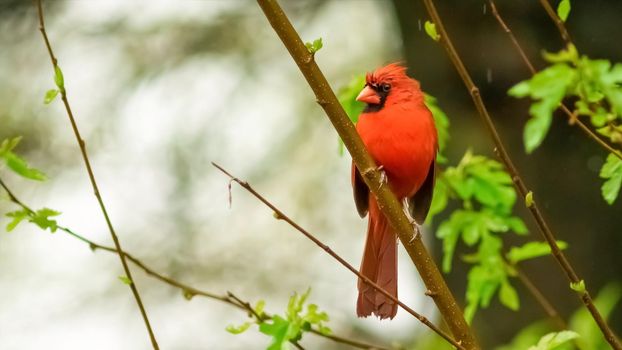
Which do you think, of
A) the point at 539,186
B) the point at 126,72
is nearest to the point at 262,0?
the point at 539,186

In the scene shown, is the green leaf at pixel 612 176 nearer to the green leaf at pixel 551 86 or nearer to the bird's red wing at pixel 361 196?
the green leaf at pixel 551 86

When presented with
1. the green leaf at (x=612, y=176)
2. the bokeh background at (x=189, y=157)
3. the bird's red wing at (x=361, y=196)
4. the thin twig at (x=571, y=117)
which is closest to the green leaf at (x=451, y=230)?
the bird's red wing at (x=361, y=196)

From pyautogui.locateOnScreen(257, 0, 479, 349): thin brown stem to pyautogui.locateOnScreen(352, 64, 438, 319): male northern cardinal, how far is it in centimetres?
66

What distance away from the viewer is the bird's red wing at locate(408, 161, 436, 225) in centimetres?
293

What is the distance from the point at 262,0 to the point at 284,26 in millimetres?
68

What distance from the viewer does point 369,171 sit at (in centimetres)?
204

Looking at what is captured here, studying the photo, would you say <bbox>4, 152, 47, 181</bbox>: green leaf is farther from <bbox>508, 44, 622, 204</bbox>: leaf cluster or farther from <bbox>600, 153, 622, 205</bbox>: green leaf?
<bbox>600, 153, 622, 205</bbox>: green leaf

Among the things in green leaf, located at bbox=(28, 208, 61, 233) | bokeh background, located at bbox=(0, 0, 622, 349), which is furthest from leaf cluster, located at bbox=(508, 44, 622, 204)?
bokeh background, located at bbox=(0, 0, 622, 349)

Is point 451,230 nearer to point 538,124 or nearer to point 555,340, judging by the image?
point 538,124

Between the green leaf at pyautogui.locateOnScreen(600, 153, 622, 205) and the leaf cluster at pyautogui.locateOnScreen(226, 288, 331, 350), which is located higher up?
the green leaf at pyautogui.locateOnScreen(600, 153, 622, 205)

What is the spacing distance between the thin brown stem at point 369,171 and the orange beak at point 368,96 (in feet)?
2.73

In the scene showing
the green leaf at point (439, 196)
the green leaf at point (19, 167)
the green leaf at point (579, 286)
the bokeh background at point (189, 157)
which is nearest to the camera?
the green leaf at point (579, 286)

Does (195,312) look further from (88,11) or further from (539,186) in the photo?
(539,186)

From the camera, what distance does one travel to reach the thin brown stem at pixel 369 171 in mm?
1887
